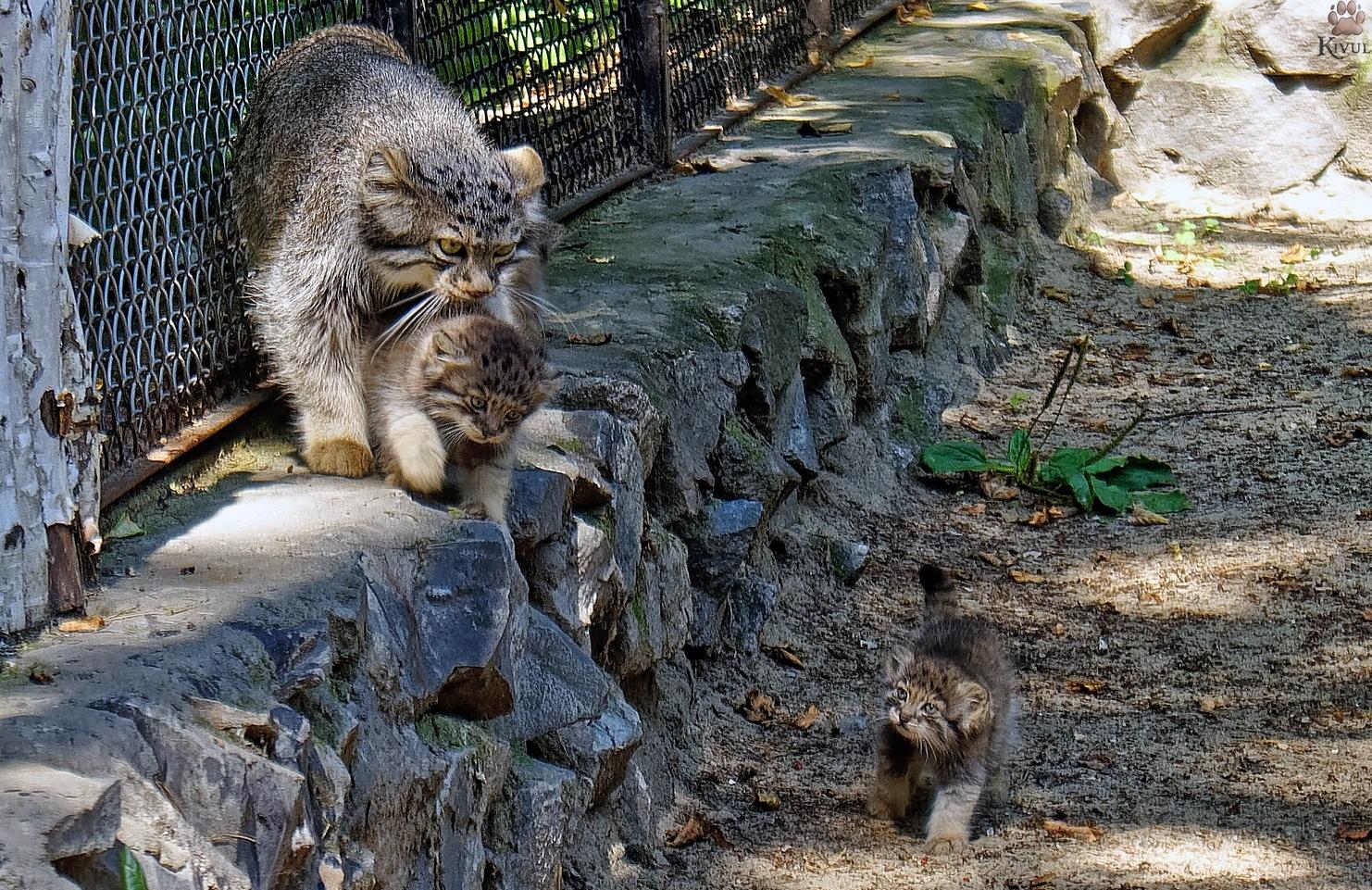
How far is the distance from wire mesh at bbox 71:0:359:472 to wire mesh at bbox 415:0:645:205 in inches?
45.6

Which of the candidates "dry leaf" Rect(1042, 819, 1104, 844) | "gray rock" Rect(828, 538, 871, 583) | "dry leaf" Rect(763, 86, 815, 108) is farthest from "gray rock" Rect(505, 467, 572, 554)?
"dry leaf" Rect(763, 86, 815, 108)

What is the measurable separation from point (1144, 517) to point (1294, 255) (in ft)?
13.8

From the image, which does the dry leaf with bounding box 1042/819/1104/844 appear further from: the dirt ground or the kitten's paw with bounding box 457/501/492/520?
the kitten's paw with bounding box 457/501/492/520

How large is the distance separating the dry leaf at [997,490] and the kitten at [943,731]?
81.7 inches

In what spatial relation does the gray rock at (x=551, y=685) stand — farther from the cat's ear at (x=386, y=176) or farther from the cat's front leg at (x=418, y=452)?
the cat's ear at (x=386, y=176)

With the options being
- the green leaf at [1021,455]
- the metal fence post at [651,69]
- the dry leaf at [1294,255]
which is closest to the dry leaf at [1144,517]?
the green leaf at [1021,455]

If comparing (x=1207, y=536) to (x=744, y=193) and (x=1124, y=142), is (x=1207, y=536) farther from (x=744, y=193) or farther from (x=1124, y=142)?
(x=1124, y=142)

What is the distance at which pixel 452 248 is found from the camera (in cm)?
436

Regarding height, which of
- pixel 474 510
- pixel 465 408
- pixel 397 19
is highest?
pixel 397 19

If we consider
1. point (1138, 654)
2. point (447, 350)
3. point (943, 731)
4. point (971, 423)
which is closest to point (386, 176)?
point (447, 350)

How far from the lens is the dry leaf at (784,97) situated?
8891mm

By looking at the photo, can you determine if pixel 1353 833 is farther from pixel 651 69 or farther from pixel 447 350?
pixel 651 69

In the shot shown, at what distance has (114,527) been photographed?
3805mm

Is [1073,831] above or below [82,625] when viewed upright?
below
